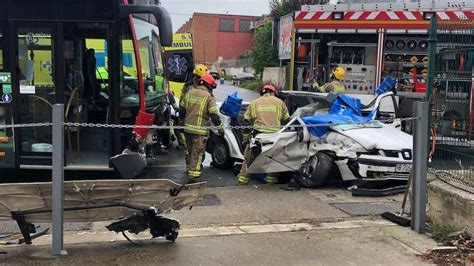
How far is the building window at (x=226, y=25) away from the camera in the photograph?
88312 mm

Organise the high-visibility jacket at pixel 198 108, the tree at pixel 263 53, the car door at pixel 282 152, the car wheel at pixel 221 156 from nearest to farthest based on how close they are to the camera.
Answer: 1. the car door at pixel 282 152
2. the high-visibility jacket at pixel 198 108
3. the car wheel at pixel 221 156
4. the tree at pixel 263 53

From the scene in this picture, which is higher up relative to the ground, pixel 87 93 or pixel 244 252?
pixel 87 93

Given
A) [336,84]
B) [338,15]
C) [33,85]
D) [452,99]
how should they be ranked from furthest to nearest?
1. [338,15]
2. [336,84]
3. [33,85]
4. [452,99]

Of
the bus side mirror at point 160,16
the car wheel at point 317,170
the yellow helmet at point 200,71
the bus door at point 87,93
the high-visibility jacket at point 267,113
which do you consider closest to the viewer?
the bus side mirror at point 160,16

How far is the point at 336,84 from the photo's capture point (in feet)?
36.1

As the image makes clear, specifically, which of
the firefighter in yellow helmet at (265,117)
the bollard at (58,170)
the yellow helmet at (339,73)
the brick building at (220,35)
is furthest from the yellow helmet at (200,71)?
the brick building at (220,35)

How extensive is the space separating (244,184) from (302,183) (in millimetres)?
923

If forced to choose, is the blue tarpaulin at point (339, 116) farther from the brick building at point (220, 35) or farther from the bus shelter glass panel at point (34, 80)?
the brick building at point (220, 35)

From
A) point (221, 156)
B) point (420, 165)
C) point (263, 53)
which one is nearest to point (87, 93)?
point (221, 156)

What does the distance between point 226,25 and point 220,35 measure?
7.14ft

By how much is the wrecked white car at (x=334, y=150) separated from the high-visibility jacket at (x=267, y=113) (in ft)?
0.63

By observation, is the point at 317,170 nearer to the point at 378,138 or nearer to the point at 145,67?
the point at 378,138

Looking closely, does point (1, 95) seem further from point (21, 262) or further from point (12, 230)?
point (21, 262)

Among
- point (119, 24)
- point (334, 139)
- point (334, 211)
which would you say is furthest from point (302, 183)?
point (119, 24)
